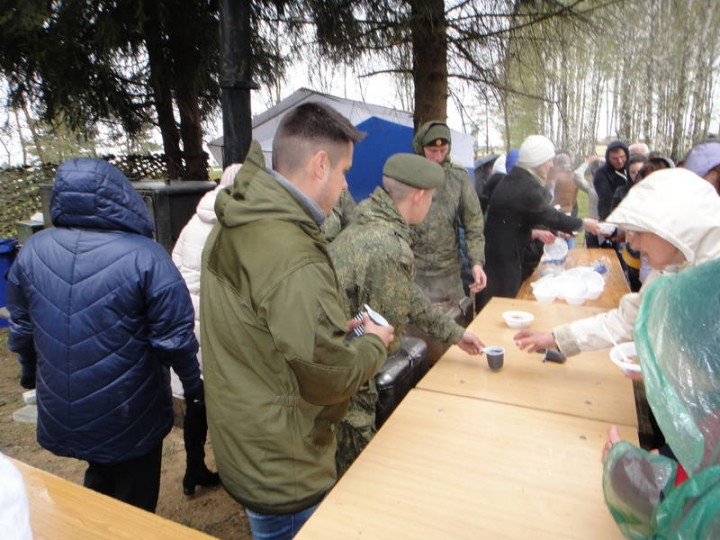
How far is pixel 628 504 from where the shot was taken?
914mm

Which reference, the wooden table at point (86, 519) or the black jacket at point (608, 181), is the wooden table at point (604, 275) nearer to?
the black jacket at point (608, 181)

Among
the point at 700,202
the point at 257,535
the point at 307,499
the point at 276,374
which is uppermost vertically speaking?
the point at 700,202

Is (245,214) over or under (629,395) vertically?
over

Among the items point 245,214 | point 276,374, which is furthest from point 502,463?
point 245,214

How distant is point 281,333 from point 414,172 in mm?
1072

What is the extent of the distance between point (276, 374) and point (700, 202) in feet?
4.32

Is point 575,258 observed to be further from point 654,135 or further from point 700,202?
point 654,135

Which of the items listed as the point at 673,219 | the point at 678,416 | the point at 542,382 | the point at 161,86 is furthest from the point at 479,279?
the point at 161,86

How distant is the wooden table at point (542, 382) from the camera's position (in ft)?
5.39

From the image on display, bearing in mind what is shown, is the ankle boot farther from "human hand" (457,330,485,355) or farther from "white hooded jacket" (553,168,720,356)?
"white hooded jacket" (553,168,720,356)

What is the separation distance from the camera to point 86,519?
3.84 feet

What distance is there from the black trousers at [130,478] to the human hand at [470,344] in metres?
1.27

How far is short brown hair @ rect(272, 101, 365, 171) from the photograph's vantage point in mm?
1297

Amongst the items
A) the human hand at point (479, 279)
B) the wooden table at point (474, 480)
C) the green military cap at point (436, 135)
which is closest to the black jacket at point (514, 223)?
the human hand at point (479, 279)
